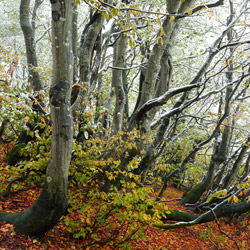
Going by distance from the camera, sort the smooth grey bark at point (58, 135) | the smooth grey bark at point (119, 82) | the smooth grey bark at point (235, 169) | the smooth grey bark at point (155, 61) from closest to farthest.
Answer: the smooth grey bark at point (58, 135) < the smooth grey bark at point (155, 61) < the smooth grey bark at point (119, 82) < the smooth grey bark at point (235, 169)

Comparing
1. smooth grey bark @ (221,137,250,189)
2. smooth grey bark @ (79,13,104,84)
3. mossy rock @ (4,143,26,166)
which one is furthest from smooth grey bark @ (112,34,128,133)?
smooth grey bark @ (221,137,250,189)

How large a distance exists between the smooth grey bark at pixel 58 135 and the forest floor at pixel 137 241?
0.58ft

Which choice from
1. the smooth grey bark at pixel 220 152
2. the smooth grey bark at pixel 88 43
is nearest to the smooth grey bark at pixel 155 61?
the smooth grey bark at pixel 88 43

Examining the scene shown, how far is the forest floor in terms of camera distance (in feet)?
9.98

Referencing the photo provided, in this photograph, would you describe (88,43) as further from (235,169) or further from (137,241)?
(235,169)

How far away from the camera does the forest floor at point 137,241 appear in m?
3.04

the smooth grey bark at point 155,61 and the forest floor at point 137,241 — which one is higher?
the smooth grey bark at point 155,61

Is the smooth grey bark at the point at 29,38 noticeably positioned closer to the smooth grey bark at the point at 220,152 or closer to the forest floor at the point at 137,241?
the forest floor at the point at 137,241

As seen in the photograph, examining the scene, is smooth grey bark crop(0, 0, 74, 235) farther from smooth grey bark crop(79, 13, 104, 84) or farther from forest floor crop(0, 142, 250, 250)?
smooth grey bark crop(79, 13, 104, 84)

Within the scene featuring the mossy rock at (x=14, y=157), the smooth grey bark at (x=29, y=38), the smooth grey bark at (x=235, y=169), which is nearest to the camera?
the mossy rock at (x=14, y=157)

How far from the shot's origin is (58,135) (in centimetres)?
283

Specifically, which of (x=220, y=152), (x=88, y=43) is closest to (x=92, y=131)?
(x=88, y=43)

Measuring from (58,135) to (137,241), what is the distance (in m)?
4.13

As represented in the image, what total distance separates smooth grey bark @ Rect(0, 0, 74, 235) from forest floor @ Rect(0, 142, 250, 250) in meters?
0.18
